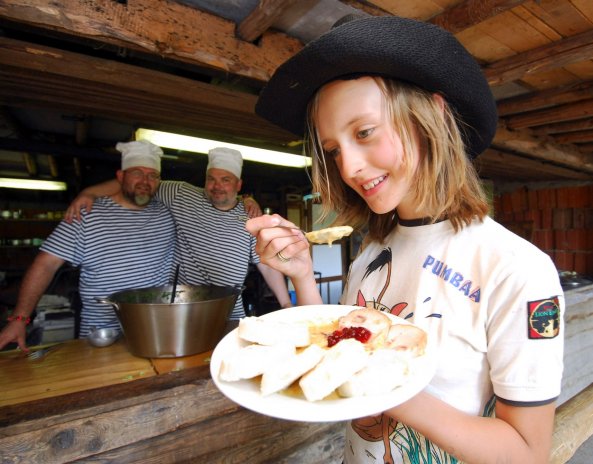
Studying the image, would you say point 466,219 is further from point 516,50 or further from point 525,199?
point 525,199

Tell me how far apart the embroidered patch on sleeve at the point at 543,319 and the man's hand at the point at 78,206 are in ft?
11.7

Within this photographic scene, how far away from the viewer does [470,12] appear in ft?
6.93

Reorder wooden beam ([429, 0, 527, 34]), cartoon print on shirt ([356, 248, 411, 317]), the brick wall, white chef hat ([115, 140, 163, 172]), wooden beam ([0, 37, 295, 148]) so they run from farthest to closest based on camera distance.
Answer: the brick wall → white chef hat ([115, 140, 163, 172]) → wooden beam ([0, 37, 295, 148]) → wooden beam ([429, 0, 527, 34]) → cartoon print on shirt ([356, 248, 411, 317])

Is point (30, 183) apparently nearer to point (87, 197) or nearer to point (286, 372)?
point (87, 197)


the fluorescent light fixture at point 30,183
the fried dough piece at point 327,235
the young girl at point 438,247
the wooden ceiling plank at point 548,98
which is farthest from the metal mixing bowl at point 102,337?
the fluorescent light fixture at point 30,183

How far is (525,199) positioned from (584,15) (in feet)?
27.3

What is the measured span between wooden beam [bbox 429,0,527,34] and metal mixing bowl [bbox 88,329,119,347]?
3.17 m

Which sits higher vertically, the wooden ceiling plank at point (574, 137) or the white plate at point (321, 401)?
the wooden ceiling plank at point (574, 137)

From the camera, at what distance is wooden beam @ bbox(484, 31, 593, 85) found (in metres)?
2.57

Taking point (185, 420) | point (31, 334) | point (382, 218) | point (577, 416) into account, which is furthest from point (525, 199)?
point (31, 334)

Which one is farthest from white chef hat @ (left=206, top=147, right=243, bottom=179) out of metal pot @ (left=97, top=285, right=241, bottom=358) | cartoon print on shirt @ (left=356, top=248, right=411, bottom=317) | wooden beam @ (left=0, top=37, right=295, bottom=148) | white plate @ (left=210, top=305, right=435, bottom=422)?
white plate @ (left=210, top=305, right=435, bottom=422)

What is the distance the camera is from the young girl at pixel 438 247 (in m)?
0.94

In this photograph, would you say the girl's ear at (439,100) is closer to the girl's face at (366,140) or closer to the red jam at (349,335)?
the girl's face at (366,140)

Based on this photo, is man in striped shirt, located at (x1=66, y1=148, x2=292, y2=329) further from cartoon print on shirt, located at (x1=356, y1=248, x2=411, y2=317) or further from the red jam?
the red jam
